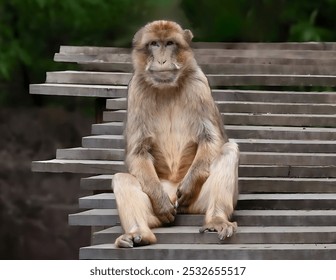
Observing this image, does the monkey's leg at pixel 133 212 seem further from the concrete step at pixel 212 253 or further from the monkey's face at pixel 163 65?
the monkey's face at pixel 163 65

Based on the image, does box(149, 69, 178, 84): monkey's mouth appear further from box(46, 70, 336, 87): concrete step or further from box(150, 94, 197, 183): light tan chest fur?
box(46, 70, 336, 87): concrete step

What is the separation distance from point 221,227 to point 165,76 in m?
1.09

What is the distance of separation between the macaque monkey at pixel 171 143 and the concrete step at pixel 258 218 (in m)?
0.08

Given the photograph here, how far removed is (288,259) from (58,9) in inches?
256

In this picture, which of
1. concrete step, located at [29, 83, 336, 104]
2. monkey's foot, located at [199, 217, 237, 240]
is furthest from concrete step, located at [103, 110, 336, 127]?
monkey's foot, located at [199, 217, 237, 240]

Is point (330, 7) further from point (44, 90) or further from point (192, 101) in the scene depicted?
point (192, 101)

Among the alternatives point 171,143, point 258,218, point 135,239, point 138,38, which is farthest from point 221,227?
point 138,38

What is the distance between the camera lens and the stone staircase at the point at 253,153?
7.81 m

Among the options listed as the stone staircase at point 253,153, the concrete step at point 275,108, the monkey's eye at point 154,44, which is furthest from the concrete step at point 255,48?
the monkey's eye at point 154,44

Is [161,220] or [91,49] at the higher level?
[91,49]

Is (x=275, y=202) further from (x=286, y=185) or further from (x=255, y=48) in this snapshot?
(x=255, y=48)

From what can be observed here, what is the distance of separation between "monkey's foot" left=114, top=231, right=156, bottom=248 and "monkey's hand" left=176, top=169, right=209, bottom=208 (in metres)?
0.54

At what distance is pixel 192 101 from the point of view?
27.9 ft
